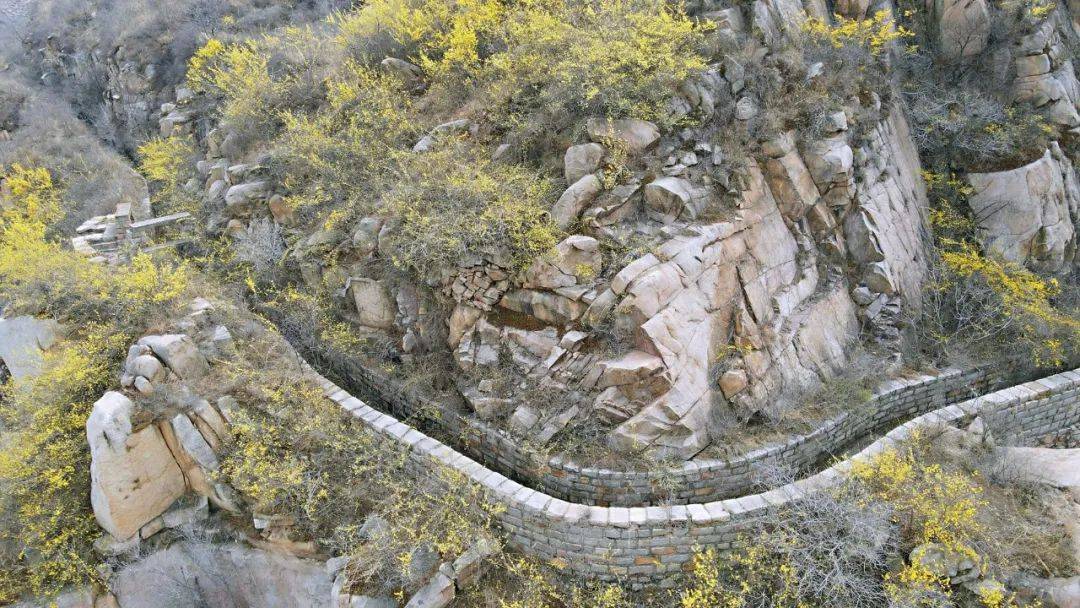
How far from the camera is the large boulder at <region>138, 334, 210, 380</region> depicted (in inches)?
271

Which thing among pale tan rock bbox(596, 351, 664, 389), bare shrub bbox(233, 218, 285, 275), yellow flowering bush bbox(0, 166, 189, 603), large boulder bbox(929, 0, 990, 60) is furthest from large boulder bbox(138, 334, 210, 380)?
large boulder bbox(929, 0, 990, 60)

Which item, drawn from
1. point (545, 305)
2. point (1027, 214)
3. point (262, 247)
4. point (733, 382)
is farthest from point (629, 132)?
point (1027, 214)

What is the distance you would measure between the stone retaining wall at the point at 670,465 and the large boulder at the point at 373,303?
680mm

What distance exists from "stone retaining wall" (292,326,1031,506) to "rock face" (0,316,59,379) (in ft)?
10.8

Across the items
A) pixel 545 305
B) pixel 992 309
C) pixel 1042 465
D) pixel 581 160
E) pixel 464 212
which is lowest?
pixel 1042 465

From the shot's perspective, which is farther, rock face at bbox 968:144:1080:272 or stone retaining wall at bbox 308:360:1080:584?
rock face at bbox 968:144:1080:272

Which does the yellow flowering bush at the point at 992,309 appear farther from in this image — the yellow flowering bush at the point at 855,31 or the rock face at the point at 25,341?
the rock face at the point at 25,341

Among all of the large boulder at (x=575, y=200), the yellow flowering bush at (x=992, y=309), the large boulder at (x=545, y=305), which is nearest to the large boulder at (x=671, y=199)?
the large boulder at (x=575, y=200)

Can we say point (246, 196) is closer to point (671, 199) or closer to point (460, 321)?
point (460, 321)

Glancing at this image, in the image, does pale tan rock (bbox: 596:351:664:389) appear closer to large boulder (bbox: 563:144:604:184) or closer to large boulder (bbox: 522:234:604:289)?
large boulder (bbox: 522:234:604:289)

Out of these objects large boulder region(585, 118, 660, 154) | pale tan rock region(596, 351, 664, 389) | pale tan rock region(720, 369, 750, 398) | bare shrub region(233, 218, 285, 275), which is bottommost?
pale tan rock region(720, 369, 750, 398)

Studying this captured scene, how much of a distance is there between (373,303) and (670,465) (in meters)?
4.72

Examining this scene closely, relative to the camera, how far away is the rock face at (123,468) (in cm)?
618

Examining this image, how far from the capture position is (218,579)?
6359mm
